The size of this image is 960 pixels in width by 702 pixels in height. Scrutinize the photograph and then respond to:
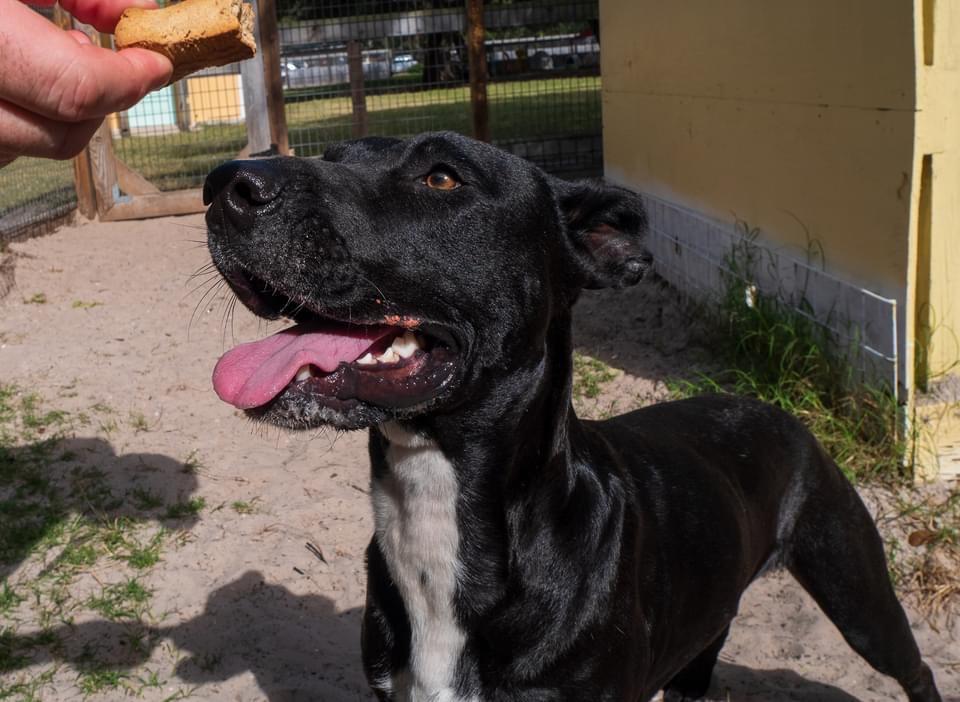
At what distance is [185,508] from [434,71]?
741 centimetres

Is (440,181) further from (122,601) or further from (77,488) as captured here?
(77,488)

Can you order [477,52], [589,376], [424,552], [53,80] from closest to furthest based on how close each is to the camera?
[53,80] < [424,552] < [589,376] < [477,52]

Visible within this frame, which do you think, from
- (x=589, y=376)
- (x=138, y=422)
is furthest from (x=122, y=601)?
(x=589, y=376)

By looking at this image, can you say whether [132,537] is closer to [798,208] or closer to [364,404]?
[364,404]

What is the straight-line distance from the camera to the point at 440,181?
9.42ft

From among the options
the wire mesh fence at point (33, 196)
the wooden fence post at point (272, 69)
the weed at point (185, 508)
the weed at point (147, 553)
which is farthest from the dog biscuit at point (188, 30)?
the wooden fence post at point (272, 69)

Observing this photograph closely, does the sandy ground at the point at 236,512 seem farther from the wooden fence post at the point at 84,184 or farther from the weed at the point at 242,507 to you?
the wooden fence post at the point at 84,184

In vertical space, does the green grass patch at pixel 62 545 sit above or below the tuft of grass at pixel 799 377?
below

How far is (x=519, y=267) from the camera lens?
295 centimetres

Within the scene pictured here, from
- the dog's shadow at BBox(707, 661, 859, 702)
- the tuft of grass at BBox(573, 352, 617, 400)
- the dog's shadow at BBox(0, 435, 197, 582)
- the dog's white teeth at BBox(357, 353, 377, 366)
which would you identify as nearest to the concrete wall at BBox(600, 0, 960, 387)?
the tuft of grass at BBox(573, 352, 617, 400)

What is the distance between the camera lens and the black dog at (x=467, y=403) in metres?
2.65

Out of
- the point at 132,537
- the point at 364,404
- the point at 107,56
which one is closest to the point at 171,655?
the point at 132,537

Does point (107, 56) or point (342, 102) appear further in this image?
point (342, 102)

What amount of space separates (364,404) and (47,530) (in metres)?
2.92
